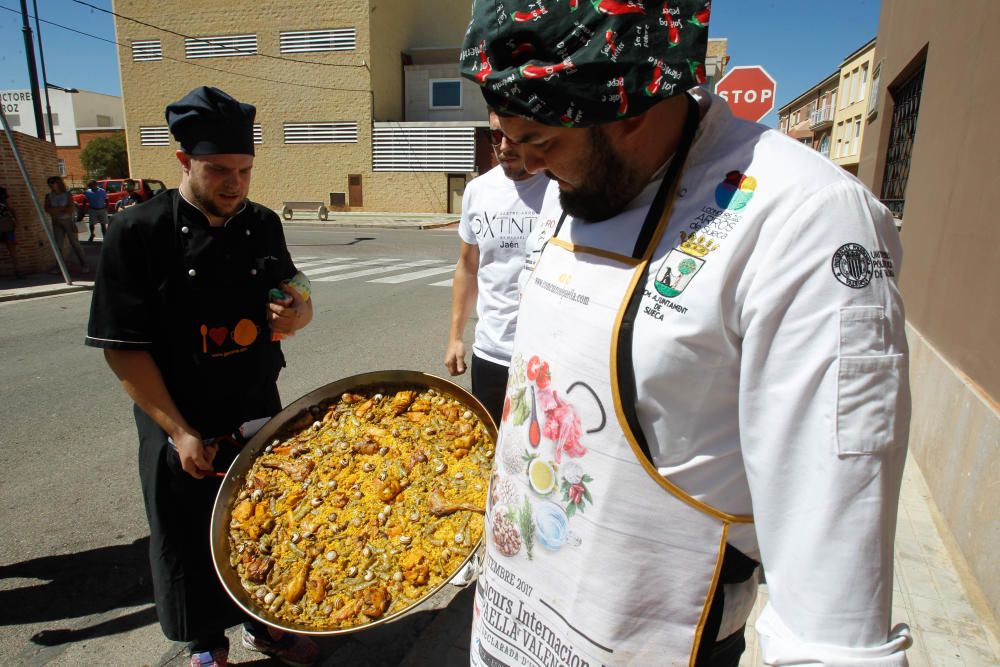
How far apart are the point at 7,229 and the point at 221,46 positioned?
81.4ft

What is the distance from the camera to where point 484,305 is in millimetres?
3000

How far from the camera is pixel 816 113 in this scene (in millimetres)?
53375

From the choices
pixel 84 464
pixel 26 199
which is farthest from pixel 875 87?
pixel 26 199

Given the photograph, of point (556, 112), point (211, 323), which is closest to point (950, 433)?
point (556, 112)

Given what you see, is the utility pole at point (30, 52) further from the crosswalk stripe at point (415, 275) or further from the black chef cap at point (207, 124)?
the black chef cap at point (207, 124)

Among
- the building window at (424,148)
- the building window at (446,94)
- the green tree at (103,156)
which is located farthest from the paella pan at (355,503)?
the green tree at (103,156)

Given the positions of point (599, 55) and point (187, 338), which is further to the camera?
point (187, 338)

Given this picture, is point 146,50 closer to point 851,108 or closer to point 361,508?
point 361,508

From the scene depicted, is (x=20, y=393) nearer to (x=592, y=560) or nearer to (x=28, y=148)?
(x=592, y=560)

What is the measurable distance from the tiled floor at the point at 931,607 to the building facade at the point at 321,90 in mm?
29608

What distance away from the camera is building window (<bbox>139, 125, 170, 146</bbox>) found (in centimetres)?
3372

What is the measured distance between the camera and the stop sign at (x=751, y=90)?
7.92 metres

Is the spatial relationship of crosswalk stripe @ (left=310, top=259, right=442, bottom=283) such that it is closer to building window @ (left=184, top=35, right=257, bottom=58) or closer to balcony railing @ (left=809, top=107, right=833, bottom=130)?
building window @ (left=184, top=35, right=257, bottom=58)

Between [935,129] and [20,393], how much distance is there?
7.74 m
